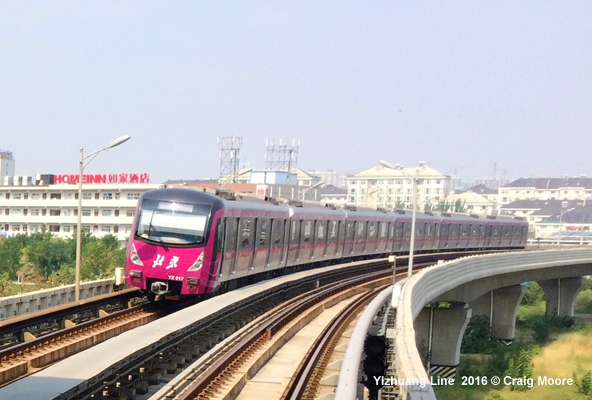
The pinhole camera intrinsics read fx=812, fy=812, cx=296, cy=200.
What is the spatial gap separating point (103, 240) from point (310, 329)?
55980 millimetres

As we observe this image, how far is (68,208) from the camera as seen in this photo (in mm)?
95688

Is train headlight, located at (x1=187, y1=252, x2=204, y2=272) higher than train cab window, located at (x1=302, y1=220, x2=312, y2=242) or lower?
lower

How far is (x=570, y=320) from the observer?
2274 inches

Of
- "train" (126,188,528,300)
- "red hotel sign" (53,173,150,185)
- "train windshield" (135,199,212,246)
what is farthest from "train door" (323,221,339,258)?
"red hotel sign" (53,173,150,185)

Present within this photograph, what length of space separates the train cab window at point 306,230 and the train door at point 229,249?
10.1 meters

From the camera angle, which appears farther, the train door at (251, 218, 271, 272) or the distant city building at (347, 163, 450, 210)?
the distant city building at (347, 163, 450, 210)

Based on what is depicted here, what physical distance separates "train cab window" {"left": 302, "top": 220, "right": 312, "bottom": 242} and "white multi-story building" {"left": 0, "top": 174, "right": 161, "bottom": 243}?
58.2 m

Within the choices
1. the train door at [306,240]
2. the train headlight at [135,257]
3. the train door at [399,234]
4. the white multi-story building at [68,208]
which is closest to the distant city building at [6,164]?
the white multi-story building at [68,208]

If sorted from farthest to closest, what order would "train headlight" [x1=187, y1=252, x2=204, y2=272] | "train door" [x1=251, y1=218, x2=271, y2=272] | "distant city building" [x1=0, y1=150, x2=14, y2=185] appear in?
"distant city building" [x1=0, y1=150, x2=14, y2=185], "train door" [x1=251, y1=218, x2=271, y2=272], "train headlight" [x1=187, y1=252, x2=204, y2=272]

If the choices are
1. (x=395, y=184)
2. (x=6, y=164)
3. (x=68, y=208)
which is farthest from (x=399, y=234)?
(x=395, y=184)

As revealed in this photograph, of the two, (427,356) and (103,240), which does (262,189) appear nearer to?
(103,240)

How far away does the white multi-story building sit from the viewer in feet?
307

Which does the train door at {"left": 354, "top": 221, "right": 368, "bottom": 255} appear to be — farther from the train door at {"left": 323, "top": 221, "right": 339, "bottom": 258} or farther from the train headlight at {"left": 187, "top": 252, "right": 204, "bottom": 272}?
the train headlight at {"left": 187, "top": 252, "right": 204, "bottom": 272}

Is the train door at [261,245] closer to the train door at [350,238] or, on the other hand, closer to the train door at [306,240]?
the train door at [306,240]
